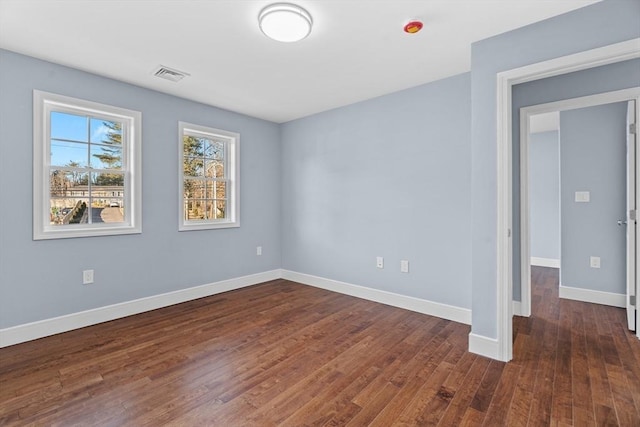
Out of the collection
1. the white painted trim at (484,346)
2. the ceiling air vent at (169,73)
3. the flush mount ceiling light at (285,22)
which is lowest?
the white painted trim at (484,346)

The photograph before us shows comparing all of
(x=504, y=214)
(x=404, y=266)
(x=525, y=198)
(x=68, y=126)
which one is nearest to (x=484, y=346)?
(x=504, y=214)

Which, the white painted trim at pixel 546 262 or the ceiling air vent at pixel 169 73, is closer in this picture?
the ceiling air vent at pixel 169 73

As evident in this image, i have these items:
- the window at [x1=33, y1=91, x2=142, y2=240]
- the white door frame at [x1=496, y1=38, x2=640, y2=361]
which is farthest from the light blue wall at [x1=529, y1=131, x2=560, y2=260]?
the window at [x1=33, y1=91, x2=142, y2=240]

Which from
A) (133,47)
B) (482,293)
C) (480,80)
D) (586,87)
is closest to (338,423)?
(482,293)

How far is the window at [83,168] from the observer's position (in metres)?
2.77

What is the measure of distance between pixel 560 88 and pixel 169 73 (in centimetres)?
393

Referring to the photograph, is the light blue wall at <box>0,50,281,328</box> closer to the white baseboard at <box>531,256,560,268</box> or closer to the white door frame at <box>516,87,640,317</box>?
the white door frame at <box>516,87,640,317</box>

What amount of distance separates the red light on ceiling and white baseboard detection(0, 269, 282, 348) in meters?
3.61

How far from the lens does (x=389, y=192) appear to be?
3607 millimetres

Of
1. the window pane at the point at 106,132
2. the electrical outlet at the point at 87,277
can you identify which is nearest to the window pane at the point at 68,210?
the electrical outlet at the point at 87,277

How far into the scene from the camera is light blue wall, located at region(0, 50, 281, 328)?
261 centimetres

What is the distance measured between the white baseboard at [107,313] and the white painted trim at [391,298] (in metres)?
0.92

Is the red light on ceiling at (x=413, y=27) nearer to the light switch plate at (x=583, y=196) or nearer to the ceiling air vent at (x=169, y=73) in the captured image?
the ceiling air vent at (x=169, y=73)

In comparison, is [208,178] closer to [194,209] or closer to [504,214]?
[194,209]
